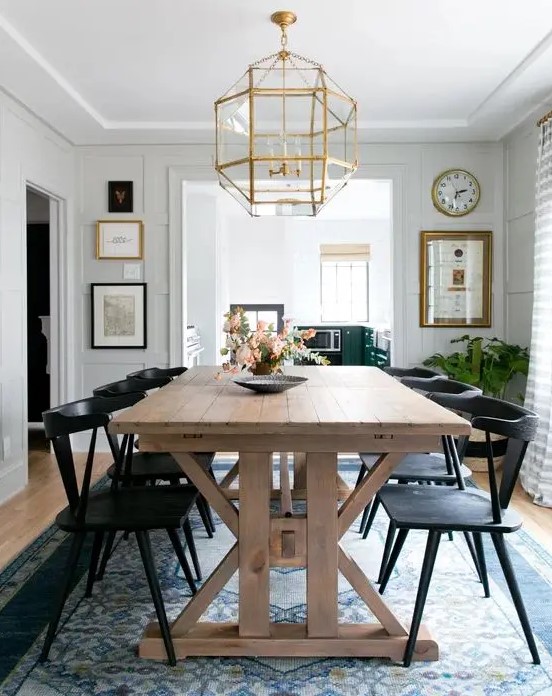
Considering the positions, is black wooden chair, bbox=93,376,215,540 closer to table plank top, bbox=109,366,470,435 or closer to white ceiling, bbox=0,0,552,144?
table plank top, bbox=109,366,470,435

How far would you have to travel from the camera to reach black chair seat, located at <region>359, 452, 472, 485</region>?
2717 millimetres

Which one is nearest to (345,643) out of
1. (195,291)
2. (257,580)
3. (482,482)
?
(257,580)

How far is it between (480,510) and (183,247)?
143 inches

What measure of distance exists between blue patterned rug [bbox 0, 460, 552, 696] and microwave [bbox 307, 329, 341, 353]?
6.31 meters

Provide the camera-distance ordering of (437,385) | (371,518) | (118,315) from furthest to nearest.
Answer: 1. (118,315)
2. (437,385)
3. (371,518)

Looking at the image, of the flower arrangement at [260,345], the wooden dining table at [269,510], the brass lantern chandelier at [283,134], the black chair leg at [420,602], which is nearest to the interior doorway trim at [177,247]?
the brass lantern chandelier at [283,134]

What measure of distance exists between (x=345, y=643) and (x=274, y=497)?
1327 millimetres

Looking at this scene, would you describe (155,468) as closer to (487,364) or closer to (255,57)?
(255,57)

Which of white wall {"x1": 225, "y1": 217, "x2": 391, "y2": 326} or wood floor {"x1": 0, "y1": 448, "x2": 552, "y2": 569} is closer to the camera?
wood floor {"x1": 0, "y1": 448, "x2": 552, "y2": 569}

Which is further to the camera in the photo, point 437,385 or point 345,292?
point 345,292

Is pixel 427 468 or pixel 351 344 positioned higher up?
pixel 351 344

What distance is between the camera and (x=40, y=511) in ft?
12.0

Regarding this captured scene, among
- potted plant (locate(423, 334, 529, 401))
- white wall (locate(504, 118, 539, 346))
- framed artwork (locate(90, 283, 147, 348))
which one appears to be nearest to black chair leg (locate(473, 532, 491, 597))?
potted plant (locate(423, 334, 529, 401))

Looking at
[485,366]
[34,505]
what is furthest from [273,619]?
[485,366]
